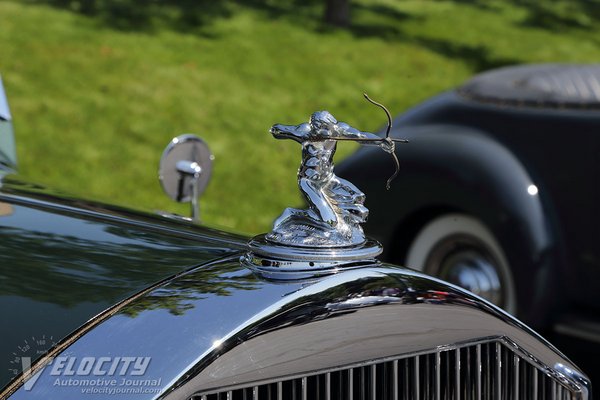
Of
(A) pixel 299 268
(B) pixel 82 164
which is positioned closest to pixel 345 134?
(A) pixel 299 268

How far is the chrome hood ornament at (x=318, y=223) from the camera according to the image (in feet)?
6.56

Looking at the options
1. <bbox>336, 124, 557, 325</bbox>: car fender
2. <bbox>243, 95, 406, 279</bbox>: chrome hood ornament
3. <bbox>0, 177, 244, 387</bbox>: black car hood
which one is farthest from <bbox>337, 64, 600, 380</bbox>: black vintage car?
<bbox>243, 95, 406, 279</bbox>: chrome hood ornament

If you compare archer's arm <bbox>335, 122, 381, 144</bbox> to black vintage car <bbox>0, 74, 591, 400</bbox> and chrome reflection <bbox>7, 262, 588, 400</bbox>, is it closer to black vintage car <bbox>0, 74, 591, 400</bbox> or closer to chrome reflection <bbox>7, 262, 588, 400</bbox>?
black vintage car <bbox>0, 74, 591, 400</bbox>

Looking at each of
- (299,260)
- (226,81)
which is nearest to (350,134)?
(299,260)

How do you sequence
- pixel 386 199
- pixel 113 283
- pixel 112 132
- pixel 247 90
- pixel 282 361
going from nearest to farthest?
pixel 282 361 → pixel 113 283 → pixel 386 199 → pixel 112 132 → pixel 247 90

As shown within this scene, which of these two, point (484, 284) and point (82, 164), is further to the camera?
point (82, 164)

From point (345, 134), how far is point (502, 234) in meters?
2.57

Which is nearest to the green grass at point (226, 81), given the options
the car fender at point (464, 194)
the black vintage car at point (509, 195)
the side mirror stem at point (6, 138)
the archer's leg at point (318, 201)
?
the car fender at point (464, 194)

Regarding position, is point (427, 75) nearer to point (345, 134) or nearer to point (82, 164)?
point (82, 164)

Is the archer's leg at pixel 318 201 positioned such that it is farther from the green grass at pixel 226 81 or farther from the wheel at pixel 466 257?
the green grass at pixel 226 81

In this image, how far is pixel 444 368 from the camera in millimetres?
2082

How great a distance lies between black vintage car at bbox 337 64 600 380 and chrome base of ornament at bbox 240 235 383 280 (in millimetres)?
2527

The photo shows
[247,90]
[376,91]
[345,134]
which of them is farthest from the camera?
[376,91]

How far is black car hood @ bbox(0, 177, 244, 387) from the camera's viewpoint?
187cm
